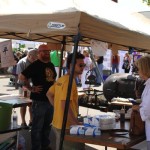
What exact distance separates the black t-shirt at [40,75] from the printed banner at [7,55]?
0.46 meters

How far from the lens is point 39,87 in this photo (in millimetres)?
5672

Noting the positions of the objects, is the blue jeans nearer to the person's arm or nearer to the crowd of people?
the crowd of people

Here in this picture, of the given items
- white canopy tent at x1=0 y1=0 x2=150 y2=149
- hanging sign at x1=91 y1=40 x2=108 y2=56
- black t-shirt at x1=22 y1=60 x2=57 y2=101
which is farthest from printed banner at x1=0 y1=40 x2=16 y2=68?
hanging sign at x1=91 y1=40 x2=108 y2=56

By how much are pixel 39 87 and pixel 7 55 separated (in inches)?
30.6

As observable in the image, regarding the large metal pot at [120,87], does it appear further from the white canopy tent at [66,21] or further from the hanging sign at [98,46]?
the white canopy tent at [66,21]

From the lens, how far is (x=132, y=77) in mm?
9047

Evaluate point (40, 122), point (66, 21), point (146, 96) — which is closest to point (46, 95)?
point (40, 122)

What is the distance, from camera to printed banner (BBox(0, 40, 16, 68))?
5227mm

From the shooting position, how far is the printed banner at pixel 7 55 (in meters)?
5.23

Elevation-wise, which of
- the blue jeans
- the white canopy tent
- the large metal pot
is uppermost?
the white canopy tent

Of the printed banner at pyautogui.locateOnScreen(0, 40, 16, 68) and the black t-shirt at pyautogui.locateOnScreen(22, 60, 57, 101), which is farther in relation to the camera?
the black t-shirt at pyautogui.locateOnScreen(22, 60, 57, 101)

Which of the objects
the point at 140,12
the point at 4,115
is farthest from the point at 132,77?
the point at 4,115

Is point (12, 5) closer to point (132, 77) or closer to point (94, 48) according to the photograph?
point (94, 48)

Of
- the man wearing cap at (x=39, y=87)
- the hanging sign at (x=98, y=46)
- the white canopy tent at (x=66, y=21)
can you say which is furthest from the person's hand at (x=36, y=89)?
the white canopy tent at (x=66, y=21)
